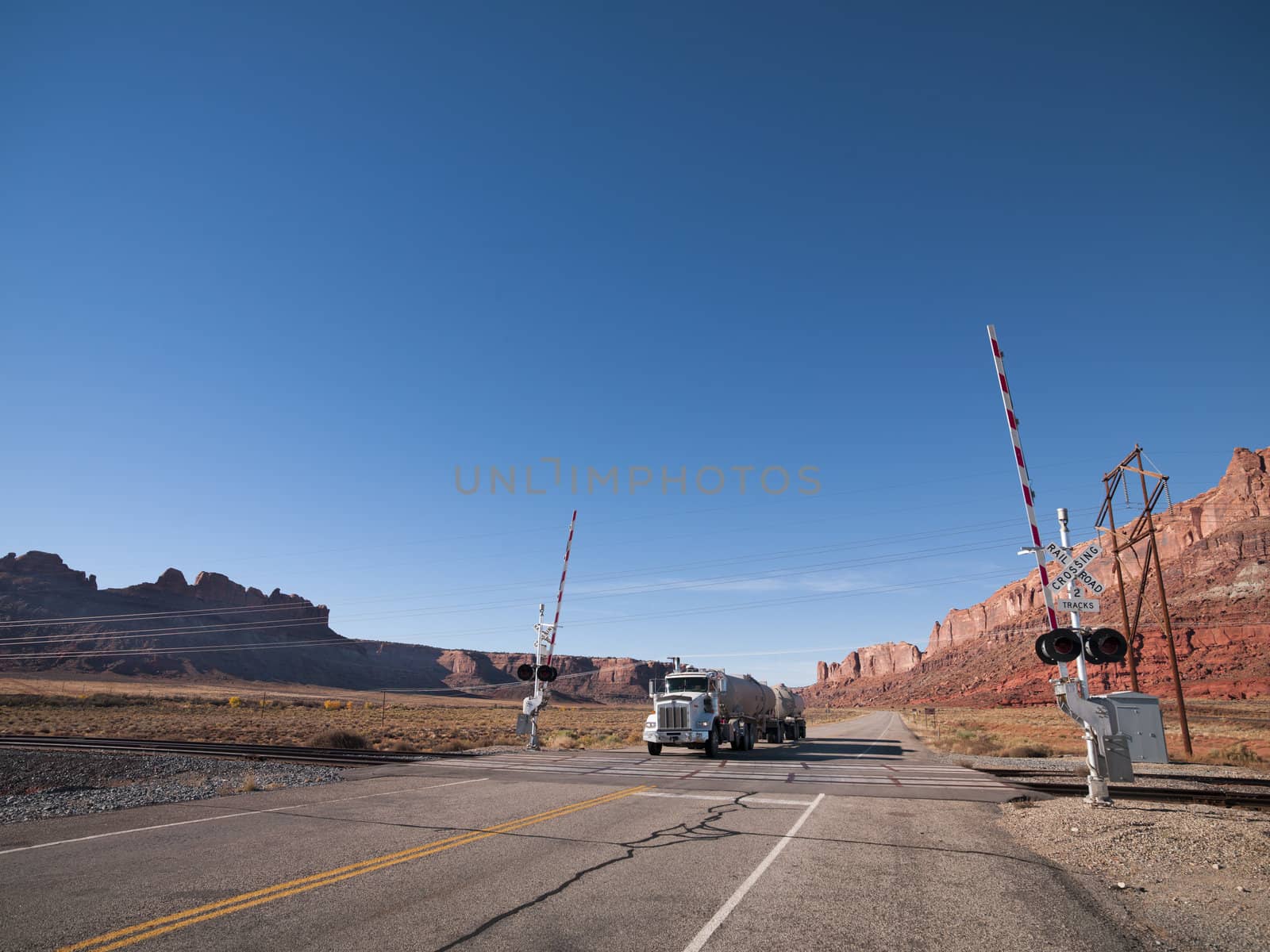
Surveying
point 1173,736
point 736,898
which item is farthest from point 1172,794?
point 1173,736

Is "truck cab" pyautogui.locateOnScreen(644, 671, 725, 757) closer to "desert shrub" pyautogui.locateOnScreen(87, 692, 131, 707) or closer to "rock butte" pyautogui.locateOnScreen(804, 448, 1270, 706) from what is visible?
"rock butte" pyautogui.locateOnScreen(804, 448, 1270, 706)

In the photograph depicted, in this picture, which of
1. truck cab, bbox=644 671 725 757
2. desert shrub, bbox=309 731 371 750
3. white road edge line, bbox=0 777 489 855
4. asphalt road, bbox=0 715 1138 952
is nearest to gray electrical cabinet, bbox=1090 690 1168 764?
asphalt road, bbox=0 715 1138 952

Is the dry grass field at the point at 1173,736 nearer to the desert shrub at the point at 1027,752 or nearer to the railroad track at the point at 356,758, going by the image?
the desert shrub at the point at 1027,752

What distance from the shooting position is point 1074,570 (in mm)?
12086

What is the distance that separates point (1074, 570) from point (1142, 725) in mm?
15540

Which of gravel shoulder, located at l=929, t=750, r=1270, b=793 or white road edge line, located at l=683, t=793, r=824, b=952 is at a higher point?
white road edge line, located at l=683, t=793, r=824, b=952

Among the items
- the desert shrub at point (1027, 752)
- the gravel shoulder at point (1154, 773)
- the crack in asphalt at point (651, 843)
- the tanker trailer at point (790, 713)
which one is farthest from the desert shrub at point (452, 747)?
the desert shrub at point (1027, 752)

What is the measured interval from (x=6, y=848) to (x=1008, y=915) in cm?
1255

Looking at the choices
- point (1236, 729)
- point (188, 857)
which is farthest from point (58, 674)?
point (1236, 729)

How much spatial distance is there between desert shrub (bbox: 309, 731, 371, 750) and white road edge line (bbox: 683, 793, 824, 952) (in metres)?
26.2

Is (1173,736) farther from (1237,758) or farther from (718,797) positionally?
(718,797)

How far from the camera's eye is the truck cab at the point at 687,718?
27.3 meters

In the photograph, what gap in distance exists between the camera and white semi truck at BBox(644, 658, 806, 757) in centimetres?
2744

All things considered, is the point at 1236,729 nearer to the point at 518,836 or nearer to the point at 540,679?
the point at 540,679
